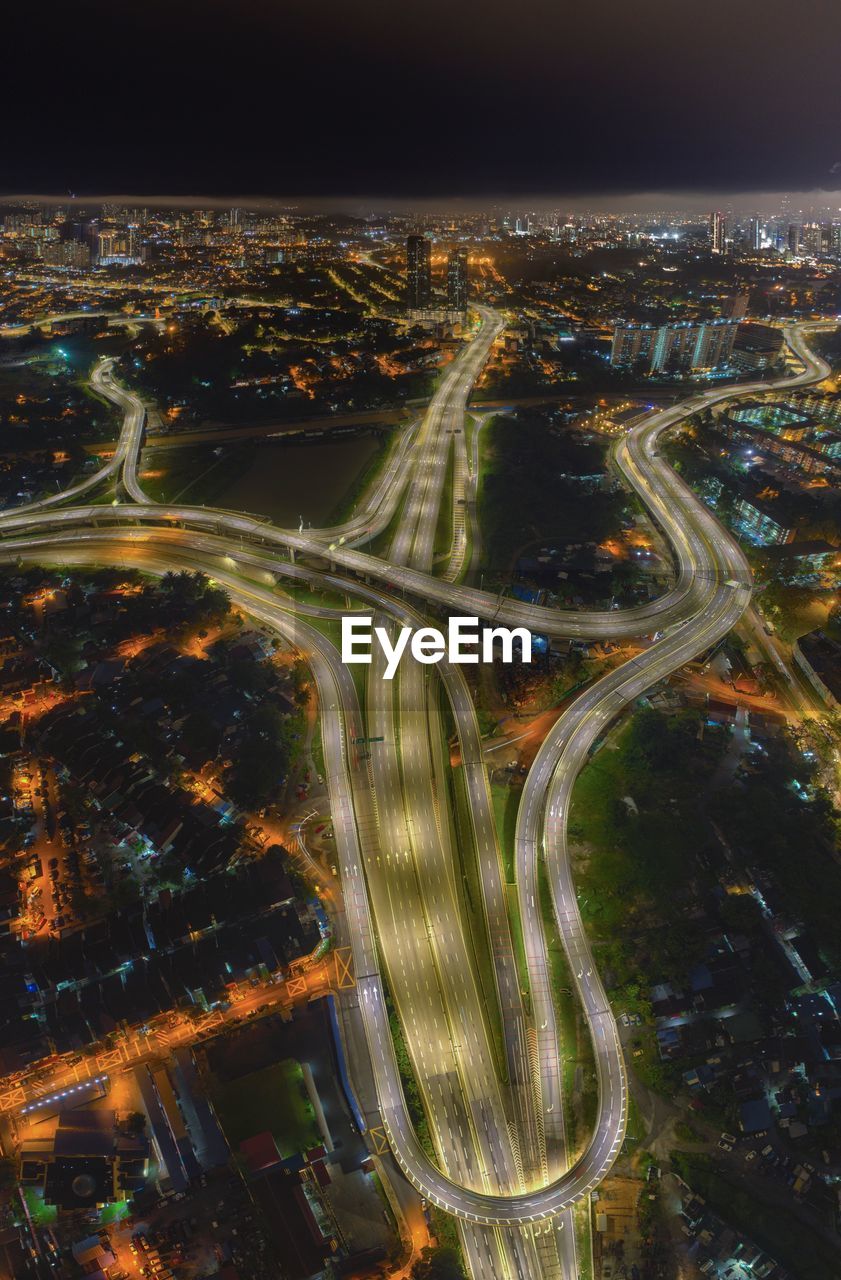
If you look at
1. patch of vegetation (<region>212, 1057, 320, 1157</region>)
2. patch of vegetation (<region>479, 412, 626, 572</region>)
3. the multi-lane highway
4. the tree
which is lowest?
the tree

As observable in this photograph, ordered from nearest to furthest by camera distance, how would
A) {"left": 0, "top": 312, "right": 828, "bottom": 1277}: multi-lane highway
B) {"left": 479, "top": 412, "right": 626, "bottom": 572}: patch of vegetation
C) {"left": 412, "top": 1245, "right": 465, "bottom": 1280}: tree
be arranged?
{"left": 412, "top": 1245, "right": 465, "bottom": 1280}: tree < {"left": 0, "top": 312, "right": 828, "bottom": 1277}: multi-lane highway < {"left": 479, "top": 412, "right": 626, "bottom": 572}: patch of vegetation

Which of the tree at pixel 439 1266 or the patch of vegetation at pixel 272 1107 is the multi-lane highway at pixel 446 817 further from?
the patch of vegetation at pixel 272 1107

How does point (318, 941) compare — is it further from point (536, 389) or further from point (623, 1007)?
point (536, 389)

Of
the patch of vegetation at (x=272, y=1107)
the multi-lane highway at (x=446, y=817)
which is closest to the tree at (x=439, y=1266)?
the multi-lane highway at (x=446, y=817)

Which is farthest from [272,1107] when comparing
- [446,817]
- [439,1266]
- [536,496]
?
[536,496]

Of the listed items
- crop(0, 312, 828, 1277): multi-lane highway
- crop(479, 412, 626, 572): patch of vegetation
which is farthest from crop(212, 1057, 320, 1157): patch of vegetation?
crop(479, 412, 626, 572): patch of vegetation

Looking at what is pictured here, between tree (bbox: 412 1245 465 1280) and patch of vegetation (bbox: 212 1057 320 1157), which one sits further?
patch of vegetation (bbox: 212 1057 320 1157)

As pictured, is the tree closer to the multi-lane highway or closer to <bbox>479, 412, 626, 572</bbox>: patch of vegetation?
the multi-lane highway

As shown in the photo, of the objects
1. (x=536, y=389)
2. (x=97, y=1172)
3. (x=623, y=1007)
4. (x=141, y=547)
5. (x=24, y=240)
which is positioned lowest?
(x=97, y=1172)

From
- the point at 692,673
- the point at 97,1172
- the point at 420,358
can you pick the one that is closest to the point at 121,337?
the point at 420,358
